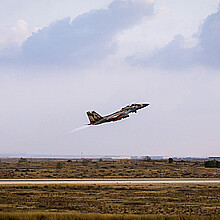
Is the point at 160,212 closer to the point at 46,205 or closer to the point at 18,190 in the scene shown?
the point at 46,205

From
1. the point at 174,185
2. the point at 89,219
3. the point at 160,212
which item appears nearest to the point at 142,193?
the point at 174,185

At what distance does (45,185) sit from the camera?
225 ft

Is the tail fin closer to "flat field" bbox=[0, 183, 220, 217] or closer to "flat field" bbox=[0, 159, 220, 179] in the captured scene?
"flat field" bbox=[0, 183, 220, 217]

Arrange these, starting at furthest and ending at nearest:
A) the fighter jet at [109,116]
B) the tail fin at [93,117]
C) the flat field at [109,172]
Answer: the flat field at [109,172], the tail fin at [93,117], the fighter jet at [109,116]

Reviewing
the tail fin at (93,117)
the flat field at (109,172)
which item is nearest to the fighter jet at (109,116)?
the tail fin at (93,117)

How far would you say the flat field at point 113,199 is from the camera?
140 feet

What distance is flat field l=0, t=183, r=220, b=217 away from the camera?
140ft

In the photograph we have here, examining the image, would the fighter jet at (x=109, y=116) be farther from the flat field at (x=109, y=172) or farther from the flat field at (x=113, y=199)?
the flat field at (x=109, y=172)

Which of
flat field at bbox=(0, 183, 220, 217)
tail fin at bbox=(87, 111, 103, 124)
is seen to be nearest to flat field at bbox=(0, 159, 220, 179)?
tail fin at bbox=(87, 111, 103, 124)

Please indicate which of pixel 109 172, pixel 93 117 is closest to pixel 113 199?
pixel 93 117

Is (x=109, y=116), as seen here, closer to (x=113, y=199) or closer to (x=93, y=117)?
(x=93, y=117)

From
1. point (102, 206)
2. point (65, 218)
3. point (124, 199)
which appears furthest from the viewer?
point (124, 199)

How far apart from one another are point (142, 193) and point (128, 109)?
1638cm

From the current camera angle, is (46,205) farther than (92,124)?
No
